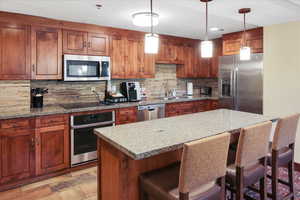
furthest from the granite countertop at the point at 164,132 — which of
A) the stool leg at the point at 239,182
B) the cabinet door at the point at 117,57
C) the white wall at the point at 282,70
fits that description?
the cabinet door at the point at 117,57

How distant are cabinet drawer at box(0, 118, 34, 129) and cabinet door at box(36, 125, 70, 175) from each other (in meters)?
0.14

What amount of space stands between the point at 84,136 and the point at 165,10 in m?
2.20

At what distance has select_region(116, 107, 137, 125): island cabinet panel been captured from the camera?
3594 mm

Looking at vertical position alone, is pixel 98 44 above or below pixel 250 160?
above

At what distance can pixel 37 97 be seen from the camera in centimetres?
329

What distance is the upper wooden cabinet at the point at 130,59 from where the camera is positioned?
3.92m

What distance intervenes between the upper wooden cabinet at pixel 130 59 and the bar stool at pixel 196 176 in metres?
2.67

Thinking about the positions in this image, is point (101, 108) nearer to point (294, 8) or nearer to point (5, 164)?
point (5, 164)

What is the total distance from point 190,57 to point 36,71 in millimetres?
3342

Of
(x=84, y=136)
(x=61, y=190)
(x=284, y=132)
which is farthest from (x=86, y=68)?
(x=284, y=132)

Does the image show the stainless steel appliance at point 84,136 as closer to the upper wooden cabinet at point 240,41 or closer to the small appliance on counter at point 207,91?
the upper wooden cabinet at point 240,41

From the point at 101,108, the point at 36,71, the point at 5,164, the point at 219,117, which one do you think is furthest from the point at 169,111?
the point at 5,164

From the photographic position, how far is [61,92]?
3693 millimetres

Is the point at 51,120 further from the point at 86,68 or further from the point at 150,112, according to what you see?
the point at 150,112
